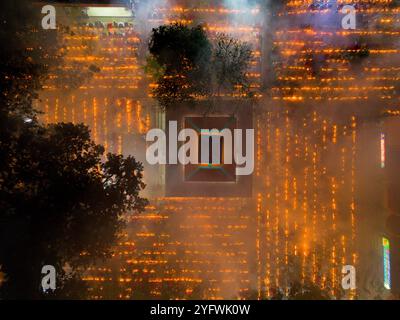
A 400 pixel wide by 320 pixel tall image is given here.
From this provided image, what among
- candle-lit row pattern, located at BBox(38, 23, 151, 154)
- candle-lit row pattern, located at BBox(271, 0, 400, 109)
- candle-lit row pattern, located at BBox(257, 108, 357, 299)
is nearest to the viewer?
candle-lit row pattern, located at BBox(271, 0, 400, 109)

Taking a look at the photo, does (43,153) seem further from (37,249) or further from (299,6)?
(299,6)

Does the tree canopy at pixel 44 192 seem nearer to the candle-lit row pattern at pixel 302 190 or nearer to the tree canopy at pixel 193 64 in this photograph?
the tree canopy at pixel 193 64

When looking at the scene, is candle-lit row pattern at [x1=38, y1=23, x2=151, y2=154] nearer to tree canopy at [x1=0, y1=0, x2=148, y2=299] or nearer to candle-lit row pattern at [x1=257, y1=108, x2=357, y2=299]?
tree canopy at [x1=0, y1=0, x2=148, y2=299]

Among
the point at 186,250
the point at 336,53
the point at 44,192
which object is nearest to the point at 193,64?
the point at 336,53

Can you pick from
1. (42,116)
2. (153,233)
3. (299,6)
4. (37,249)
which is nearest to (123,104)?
(42,116)

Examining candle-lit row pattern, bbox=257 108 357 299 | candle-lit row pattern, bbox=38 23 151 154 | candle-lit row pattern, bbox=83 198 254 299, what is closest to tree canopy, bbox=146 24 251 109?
candle-lit row pattern, bbox=38 23 151 154

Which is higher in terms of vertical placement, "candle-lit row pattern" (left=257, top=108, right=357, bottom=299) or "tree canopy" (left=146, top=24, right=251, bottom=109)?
"tree canopy" (left=146, top=24, right=251, bottom=109)

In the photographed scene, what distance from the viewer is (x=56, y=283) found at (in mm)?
4070

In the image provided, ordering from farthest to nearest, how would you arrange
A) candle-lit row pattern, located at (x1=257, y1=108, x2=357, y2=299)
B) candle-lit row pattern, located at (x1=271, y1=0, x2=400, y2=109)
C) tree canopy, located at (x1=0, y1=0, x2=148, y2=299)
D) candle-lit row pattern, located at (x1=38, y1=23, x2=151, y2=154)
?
candle-lit row pattern, located at (x1=257, y1=108, x2=357, y2=299), candle-lit row pattern, located at (x1=38, y1=23, x2=151, y2=154), candle-lit row pattern, located at (x1=271, y1=0, x2=400, y2=109), tree canopy, located at (x1=0, y1=0, x2=148, y2=299)

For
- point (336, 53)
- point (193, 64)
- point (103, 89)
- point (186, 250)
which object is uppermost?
point (336, 53)

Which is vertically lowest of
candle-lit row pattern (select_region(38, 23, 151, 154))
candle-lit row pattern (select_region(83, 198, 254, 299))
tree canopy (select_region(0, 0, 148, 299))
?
candle-lit row pattern (select_region(83, 198, 254, 299))

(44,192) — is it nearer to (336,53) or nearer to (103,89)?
(103,89)

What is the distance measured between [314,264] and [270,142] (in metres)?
1.92

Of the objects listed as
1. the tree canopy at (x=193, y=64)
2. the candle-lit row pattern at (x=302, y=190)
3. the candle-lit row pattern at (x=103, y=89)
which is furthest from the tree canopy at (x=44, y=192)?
the candle-lit row pattern at (x=302, y=190)
